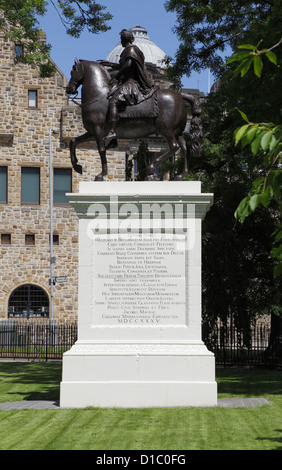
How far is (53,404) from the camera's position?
12656 millimetres

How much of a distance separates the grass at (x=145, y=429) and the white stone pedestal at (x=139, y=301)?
479 mm

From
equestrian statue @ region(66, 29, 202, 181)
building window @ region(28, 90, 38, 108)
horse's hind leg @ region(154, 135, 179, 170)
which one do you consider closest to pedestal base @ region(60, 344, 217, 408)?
equestrian statue @ region(66, 29, 202, 181)

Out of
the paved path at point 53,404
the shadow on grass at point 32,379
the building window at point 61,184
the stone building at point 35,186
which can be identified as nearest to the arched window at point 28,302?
the stone building at point 35,186

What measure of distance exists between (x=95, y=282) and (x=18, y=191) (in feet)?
86.7

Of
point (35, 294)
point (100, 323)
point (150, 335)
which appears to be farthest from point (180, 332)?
point (35, 294)

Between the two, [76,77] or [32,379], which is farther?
[32,379]

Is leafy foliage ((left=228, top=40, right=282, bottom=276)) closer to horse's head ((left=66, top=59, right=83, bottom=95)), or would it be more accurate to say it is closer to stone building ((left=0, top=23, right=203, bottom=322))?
horse's head ((left=66, top=59, right=83, bottom=95))

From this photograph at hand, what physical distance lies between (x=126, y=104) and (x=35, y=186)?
2570 centimetres

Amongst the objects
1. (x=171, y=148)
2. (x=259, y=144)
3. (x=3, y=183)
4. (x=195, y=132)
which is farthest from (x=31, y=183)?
(x=259, y=144)

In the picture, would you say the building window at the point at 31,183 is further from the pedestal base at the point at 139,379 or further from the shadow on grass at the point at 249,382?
the pedestal base at the point at 139,379

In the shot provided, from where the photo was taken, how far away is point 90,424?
1040cm

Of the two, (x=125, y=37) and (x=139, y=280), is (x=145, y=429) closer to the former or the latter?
(x=139, y=280)

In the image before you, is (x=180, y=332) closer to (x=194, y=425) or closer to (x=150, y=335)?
(x=150, y=335)

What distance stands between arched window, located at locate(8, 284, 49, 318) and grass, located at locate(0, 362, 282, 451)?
23972 millimetres
